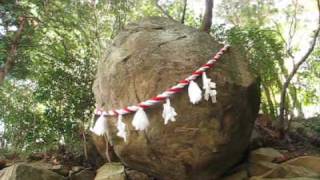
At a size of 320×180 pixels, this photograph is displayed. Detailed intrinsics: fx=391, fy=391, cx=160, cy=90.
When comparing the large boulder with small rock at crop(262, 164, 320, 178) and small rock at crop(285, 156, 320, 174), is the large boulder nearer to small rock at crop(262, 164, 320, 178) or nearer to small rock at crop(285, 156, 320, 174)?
small rock at crop(262, 164, 320, 178)

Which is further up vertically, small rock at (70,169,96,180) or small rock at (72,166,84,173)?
small rock at (72,166,84,173)

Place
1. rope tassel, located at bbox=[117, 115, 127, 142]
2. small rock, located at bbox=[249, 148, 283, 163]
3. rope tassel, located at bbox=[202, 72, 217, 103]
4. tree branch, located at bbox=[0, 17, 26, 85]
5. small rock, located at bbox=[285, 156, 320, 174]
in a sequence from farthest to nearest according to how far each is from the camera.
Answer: tree branch, located at bbox=[0, 17, 26, 85]
small rock, located at bbox=[249, 148, 283, 163]
small rock, located at bbox=[285, 156, 320, 174]
rope tassel, located at bbox=[117, 115, 127, 142]
rope tassel, located at bbox=[202, 72, 217, 103]

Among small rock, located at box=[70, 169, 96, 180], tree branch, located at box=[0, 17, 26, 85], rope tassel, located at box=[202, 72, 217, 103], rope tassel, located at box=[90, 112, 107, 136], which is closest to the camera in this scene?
rope tassel, located at box=[202, 72, 217, 103]

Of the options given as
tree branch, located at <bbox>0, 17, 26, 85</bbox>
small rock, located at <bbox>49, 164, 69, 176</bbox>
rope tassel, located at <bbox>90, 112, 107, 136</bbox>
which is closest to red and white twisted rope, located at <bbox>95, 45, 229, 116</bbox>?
rope tassel, located at <bbox>90, 112, 107, 136</bbox>

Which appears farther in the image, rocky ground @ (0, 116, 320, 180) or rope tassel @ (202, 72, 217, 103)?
rocky ground @ (0, 116, 320, 180)

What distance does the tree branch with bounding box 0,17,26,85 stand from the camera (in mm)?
6898

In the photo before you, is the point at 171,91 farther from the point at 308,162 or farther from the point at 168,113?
the point at 308,162

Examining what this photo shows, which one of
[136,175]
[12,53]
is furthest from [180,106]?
[12,53]

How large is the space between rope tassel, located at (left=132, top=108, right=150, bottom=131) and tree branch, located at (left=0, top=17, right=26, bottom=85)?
145 inches

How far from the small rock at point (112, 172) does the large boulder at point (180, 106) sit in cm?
22

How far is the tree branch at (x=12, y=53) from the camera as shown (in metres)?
6.90

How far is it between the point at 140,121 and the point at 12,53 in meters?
3.92

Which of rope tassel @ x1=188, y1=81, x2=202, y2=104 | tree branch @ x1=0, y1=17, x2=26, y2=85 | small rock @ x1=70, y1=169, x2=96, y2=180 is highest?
tree branch @ x1=0, y1=17, x2=26, y2=85

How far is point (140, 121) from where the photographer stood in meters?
4.12
